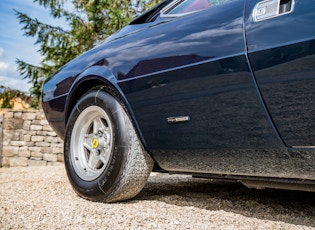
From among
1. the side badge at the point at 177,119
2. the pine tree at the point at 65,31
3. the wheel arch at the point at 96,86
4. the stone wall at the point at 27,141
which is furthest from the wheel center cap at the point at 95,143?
the pine tree at the point at 65,31

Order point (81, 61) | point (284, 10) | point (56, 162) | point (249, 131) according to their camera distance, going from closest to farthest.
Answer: point (284, 10) → point (249, 131) → point (81, 61) → point (56, 162)

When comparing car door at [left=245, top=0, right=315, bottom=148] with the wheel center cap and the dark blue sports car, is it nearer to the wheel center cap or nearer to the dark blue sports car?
the dark blue sports car

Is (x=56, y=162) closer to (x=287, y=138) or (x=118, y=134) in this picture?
(x=118, y=134)

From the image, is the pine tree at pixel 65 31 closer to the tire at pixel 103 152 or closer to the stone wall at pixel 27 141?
the stone wall at pixel 27 141

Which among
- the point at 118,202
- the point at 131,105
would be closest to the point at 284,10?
the point at 131,105

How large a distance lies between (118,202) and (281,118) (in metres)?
1.20

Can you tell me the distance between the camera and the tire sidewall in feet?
7.42

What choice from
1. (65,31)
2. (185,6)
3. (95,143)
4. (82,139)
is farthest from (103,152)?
(65,31)

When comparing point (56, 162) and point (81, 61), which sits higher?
point (81, 61)

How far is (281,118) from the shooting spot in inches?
66.1

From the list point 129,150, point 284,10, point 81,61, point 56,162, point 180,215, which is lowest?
point 56,162

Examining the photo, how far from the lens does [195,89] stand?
196 cm

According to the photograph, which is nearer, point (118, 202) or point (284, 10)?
point (284, 10)

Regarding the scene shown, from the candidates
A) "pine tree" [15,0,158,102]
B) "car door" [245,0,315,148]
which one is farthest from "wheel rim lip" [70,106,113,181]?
"pine tree" [15,0,158,102]
